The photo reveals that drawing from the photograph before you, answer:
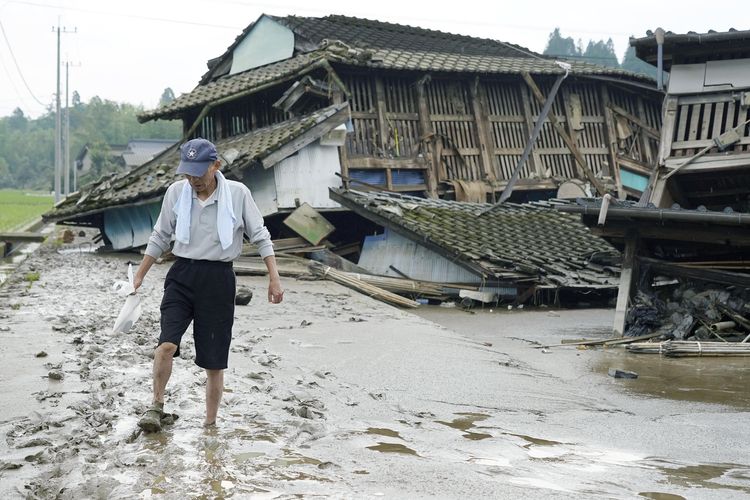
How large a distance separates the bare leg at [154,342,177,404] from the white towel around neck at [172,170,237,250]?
2.20 feet

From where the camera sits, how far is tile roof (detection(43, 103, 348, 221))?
18844mm

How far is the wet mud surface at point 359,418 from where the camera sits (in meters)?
4.97

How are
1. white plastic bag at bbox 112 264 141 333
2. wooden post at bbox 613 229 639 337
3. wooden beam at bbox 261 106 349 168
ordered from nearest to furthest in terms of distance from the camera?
1. white plastic bag at bbox 112 264 141 333
2. wooden post at bbox 613 229 639 337
3. wooden beam at bbox 261 106 349 168

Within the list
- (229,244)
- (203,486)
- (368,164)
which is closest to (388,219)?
(368,164)

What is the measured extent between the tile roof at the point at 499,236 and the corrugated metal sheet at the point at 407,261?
543 millimetres

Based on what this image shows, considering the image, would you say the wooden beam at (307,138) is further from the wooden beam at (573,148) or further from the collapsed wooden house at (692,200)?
the collapsed wooden house at (692,200)

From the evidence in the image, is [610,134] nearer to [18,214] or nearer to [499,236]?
[499,236]

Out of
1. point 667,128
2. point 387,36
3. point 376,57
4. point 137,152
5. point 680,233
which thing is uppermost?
point 387,36

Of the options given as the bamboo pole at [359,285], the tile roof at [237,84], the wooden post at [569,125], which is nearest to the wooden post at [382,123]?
the tile roof at [237,84]

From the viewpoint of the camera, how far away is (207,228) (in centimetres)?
601

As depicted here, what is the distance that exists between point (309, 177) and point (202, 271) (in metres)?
13.7

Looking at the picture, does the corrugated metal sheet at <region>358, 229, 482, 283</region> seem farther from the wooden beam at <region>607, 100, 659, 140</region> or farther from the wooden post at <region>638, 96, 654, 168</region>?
the wooden post at <region>638, 96, 654, 168</region>

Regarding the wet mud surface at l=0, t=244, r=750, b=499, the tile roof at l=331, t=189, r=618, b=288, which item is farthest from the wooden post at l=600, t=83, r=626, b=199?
the wet mud surface at l=0, t=244, r=750, b=499

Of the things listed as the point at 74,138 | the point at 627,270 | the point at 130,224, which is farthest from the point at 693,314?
the point at 74,138
